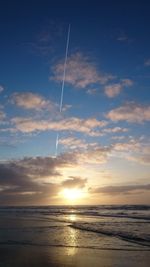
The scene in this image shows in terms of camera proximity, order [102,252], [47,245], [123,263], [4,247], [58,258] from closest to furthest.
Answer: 1. [123,263]
2. [58,258]
3. [102,252]
4. [4,247]
5. [47,245]

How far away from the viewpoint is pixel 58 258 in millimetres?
13484

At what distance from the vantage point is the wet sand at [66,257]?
1220 centimetres

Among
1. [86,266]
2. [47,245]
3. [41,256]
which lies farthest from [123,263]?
[47,245]

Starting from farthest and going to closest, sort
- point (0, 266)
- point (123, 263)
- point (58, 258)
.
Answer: point (58, 258) → point (123, 263) → point (0, 266)

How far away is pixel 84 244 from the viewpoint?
57.8ft

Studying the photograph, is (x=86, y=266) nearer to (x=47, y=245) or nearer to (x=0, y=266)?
(x=0, y=266)

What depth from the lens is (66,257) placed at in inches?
540

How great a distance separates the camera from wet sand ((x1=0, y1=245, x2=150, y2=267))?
40.0ft

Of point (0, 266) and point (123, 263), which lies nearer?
point (0, 266)

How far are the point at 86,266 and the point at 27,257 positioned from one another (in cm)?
301

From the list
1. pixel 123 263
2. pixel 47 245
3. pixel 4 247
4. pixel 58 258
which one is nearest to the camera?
pixel 123 263

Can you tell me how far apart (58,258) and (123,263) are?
2884mm

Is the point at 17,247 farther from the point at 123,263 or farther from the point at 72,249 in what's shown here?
the point at 123,263

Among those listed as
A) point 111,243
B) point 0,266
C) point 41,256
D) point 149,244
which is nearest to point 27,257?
point 41,256
